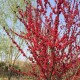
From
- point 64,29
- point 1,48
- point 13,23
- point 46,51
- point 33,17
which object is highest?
point 13,23

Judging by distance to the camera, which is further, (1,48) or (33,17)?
(1,48)

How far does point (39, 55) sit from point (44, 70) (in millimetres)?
422

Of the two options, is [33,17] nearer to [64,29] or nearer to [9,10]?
[64,29]

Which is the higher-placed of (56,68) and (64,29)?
(64,29)

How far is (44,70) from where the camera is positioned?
6.27m

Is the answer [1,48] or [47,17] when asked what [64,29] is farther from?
[1,48]

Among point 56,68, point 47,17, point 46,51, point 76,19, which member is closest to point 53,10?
point 47,17

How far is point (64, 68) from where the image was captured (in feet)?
20.9

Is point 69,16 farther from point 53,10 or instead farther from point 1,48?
point 1,48

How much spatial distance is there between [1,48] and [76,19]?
11052mm

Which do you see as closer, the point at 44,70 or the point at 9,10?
the point at 44,70

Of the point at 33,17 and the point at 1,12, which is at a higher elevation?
the point at 1,12

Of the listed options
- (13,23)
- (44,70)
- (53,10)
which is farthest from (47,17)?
(13,23)

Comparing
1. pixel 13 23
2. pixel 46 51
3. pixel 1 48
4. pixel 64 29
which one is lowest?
pixel 46 51
